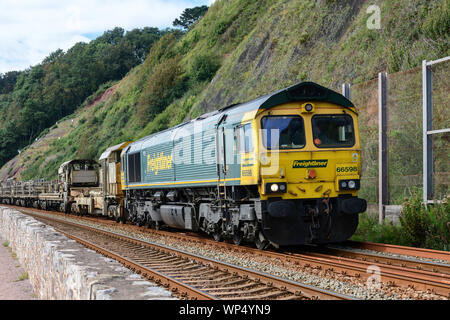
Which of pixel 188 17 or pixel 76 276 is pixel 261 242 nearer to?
pixel 76 276

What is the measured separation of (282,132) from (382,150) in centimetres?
410

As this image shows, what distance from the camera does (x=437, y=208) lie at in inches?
454

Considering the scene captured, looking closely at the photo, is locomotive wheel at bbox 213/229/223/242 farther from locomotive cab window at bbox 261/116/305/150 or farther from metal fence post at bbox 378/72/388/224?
metal fence post at bbox 378/72/388/224

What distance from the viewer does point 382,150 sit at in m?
14.0

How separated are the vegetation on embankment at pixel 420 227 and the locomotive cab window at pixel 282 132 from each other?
306cm

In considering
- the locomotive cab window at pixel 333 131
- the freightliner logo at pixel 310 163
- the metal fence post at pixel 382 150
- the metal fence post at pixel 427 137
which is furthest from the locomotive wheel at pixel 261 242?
the metal fence post at pixel 427 137

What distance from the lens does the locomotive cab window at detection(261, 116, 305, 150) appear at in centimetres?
1106

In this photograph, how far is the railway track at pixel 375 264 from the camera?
7.65 meters

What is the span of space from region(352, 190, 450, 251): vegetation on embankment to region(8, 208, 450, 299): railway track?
110cm

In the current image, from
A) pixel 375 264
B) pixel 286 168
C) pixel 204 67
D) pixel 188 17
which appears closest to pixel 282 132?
pixel 286 168
